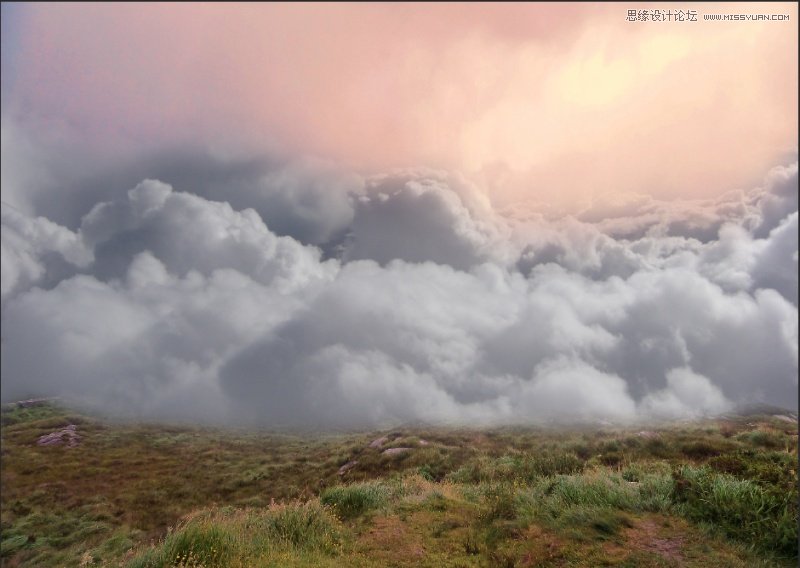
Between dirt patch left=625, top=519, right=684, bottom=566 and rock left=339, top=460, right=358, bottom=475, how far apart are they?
22.1 meters

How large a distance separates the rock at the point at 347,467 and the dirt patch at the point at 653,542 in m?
22.1

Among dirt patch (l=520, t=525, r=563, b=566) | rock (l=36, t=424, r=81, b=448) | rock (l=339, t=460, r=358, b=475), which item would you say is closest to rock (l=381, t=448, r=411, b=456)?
rock (l=339, t=460, r=358, b=475)

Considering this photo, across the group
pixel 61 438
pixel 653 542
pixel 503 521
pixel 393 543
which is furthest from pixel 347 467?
pixel 61 438

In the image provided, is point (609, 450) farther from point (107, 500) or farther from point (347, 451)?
point (107, 500)

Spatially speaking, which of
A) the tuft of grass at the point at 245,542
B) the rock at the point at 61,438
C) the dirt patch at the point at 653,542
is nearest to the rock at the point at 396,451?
the tuft of grass at the point at 245,542

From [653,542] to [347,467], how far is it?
2411 cm

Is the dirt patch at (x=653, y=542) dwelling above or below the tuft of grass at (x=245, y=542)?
above

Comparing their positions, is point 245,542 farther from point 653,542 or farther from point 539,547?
point 653,542

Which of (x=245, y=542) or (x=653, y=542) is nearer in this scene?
(x=653, y=542)

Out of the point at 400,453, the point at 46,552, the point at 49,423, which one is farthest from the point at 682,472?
the point at 49,423

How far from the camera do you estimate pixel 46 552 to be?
54.6 feet

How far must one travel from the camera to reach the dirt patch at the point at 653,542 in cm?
757

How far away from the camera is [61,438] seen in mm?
53438

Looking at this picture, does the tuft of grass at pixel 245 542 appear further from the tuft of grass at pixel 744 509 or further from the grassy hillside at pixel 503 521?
the tuft of grass at pixel 744 509
